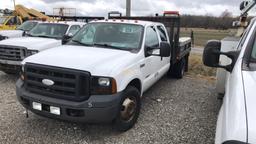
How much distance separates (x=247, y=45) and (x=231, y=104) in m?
1.19

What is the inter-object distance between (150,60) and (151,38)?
0.54 m

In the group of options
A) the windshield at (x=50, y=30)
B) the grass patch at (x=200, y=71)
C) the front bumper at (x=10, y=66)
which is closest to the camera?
the front bumper at (x=10, y=66)

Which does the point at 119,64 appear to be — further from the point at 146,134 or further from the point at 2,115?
the point at 2,115

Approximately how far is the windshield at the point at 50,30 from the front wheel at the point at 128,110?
5.06m

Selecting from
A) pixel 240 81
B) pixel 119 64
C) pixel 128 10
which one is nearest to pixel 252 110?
pixel 240 81

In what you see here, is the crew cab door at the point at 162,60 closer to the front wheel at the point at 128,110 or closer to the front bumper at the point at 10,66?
the front wheel at the point at 128,110

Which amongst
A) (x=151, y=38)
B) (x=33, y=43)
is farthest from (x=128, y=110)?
(x=33, y=43)

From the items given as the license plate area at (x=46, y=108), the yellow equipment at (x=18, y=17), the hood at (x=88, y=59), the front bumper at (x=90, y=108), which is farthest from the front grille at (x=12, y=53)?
the yellow equipment at (x=18, y=17)

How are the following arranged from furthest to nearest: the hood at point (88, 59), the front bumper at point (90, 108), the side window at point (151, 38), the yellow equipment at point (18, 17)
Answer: the yellow equipment at point (18, 17) < the side window at point (151, 38) < the hood at point (88, 59) < the front bumper at point (90, 108)

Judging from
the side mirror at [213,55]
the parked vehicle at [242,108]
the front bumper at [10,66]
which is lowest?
the front bumper at [10,66]

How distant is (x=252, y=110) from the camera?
1697mm

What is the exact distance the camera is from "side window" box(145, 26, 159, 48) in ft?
17.0

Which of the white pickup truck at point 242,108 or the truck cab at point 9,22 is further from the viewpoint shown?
the truck cab at point 9,22

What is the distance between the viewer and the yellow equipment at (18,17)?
15.7 meters
